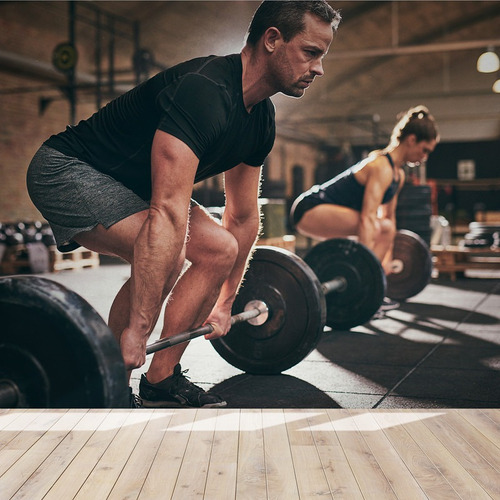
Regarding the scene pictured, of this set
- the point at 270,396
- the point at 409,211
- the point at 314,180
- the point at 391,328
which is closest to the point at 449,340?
the point at 391,328

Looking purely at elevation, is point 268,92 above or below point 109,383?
above

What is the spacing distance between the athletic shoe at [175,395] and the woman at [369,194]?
71.5 inches

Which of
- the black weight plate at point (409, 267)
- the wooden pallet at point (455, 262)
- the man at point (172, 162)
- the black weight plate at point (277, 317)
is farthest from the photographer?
the wooden pallet at point (455, 262)

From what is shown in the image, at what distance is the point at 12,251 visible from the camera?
6836 mm

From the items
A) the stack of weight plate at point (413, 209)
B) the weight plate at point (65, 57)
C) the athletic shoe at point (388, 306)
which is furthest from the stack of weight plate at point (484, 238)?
the weight plate at point (65, 57)

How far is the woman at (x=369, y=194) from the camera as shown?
3.42 meters

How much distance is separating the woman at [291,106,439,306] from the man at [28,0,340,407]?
1729mm

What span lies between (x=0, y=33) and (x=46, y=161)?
24.5ft

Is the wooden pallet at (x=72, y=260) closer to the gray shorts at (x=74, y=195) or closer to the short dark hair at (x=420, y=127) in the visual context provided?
the short dark hair at (x=420, y=127)

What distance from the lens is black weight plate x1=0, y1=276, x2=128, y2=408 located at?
113 cm

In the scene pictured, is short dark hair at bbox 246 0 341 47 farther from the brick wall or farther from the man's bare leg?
the brick wall

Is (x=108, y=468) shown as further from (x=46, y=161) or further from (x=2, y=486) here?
(x=46, y=161)

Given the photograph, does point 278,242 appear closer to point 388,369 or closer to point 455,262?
point 455,262

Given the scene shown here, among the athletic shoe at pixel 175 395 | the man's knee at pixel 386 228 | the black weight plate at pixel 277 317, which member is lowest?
the athletic shoe at pixel 175 395
